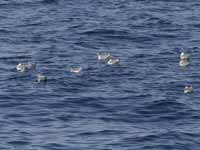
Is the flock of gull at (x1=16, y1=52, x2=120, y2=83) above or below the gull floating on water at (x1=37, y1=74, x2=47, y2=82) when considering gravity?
above

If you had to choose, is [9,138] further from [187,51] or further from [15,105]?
[187,51]

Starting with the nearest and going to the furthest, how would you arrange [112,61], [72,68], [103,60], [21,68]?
[21,68], [72,68], [112,61], [103,60]

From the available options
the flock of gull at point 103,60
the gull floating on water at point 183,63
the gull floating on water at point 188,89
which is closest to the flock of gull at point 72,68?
the flock of gull at point 103,60

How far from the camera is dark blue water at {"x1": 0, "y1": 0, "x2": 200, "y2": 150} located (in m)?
43.4

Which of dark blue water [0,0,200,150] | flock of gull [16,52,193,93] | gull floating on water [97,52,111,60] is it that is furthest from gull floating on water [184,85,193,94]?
gull floating on water [97,52,111,60]

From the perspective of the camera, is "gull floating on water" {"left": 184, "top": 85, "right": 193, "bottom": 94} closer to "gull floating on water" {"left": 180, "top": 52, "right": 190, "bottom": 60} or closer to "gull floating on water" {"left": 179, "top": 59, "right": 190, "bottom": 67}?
"gull floating on water" {"left": 179, "top": 59, "right": 190, "bottom": 67}

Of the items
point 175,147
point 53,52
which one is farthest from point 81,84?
point 175,147

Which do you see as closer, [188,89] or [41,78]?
[188,89]

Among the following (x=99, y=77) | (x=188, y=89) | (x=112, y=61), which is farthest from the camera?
(x=112, y=61)

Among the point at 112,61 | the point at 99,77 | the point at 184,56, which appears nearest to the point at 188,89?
the point at 99,77

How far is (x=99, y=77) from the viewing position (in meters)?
53.4

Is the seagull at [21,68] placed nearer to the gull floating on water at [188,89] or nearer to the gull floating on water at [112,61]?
the gull floating on water at [112,61]

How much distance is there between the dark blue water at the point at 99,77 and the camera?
4344cm

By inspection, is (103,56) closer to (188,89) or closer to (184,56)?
(184,56)
